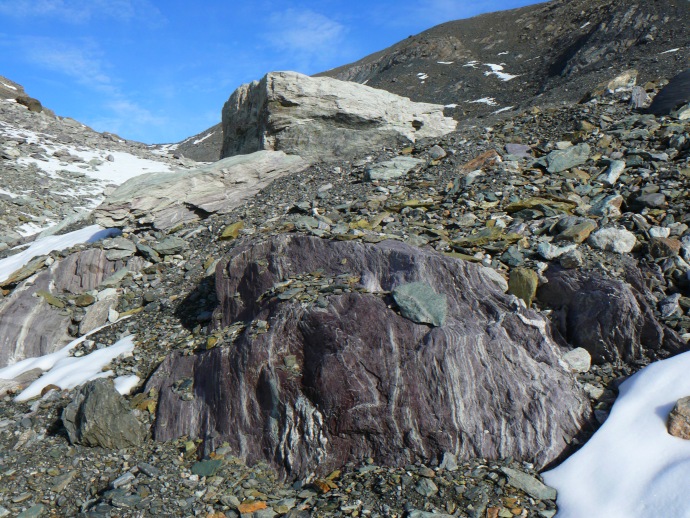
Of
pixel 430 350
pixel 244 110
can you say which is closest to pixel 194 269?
pixel 430 350

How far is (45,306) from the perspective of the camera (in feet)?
28.3

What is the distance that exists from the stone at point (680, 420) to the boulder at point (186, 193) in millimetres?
8820

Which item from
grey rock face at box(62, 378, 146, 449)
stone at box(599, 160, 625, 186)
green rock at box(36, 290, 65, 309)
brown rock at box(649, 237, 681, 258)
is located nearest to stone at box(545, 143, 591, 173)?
stone at box(599, 160, 625, 186)

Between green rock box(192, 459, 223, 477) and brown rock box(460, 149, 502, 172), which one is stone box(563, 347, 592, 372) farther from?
brown rock box(460, 149, 502, 172)

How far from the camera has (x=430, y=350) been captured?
16.7 ft

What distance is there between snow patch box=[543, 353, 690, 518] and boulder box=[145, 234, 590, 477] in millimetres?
300

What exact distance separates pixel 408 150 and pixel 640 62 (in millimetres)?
12951

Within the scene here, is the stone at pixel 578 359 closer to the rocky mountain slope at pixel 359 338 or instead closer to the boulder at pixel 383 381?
the rocky mountain slope at pixel 359 338

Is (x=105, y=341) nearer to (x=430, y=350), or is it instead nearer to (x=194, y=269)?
(x=194, y=269)

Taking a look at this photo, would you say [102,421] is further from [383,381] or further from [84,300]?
[84,300]

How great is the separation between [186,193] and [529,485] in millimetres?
9009

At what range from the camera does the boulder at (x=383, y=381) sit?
15.6ft

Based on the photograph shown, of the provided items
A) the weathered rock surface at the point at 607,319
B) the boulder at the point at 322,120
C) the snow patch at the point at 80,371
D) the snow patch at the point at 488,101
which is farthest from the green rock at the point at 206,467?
the snow patch at the point at 488,101

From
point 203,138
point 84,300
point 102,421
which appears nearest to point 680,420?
point 102,421
